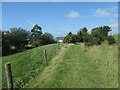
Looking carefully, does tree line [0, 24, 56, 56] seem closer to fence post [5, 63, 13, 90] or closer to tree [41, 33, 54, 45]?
tree [41, 33, 54, 45]

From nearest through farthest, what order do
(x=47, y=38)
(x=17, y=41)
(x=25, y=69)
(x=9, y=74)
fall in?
1. (x=9, y=74)
2. (x=25, y=69)
3. (x=17, y=41)
4. (x=47, y=38)

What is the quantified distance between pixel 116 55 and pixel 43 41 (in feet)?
279

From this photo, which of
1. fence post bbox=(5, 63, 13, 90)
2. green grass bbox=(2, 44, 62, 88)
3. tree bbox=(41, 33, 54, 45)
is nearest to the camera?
fence post bbox=(5, 63, 13, 90)

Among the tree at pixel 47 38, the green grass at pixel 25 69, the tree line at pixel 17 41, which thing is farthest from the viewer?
the tree at pixel 47 38

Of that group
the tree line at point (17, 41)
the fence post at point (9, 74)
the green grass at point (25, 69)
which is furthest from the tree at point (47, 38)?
the fence post at point (9, 74)

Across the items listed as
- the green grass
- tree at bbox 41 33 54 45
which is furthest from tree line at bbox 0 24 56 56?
the green grass

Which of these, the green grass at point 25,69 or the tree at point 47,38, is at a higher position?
the tree at point 47,38

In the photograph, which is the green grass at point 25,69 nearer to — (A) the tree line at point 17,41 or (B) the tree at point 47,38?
(A) the tree line at point 17,41

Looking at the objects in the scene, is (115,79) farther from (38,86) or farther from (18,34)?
(18,34)

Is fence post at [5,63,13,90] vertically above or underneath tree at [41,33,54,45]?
underneath

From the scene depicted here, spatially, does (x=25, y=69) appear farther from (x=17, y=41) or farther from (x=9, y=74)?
(x=17, y=41)

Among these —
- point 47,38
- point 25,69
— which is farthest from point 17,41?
point 25,69

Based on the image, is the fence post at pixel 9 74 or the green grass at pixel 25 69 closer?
the fence post at pixel 9 74

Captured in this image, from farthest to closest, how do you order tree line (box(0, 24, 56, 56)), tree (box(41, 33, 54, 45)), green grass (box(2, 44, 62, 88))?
tree (box(41, 33, 54, 45)), tree line (box(0, 24, 56, 56)), green grass (box(2, 44, 62, 88))
